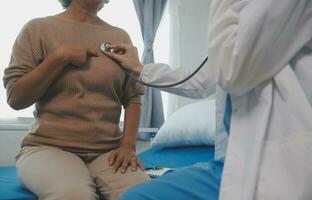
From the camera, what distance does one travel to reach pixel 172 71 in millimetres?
1044

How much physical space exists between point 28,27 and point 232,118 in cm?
86

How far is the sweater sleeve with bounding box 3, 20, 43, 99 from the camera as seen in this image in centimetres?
128

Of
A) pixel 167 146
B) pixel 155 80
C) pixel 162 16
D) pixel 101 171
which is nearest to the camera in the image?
pixel 155 80

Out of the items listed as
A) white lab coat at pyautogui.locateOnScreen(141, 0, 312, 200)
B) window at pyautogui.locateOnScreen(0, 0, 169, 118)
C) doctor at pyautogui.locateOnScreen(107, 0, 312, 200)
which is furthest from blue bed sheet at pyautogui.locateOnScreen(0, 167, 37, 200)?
window at pyautogui.locateOnScreen(0, 0, 169, 118)

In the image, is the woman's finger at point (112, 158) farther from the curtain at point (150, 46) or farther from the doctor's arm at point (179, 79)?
the curtain at point (150, 46)

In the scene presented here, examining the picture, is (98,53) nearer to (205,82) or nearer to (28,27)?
(28,27)

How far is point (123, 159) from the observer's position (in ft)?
4.19

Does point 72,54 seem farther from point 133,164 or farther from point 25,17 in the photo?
point 25,17

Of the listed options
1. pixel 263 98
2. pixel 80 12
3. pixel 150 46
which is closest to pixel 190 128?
pixel 150 46

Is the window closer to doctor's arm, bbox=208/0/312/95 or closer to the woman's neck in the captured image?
the woman's neck

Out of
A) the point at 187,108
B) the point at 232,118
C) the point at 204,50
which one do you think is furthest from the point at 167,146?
the point at 232,118

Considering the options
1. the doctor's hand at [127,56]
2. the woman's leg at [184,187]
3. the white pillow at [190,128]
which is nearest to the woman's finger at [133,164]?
the doctor's hand at [127,56]

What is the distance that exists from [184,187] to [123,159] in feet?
1.72

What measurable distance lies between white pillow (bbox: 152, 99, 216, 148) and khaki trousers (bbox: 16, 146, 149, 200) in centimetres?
78
